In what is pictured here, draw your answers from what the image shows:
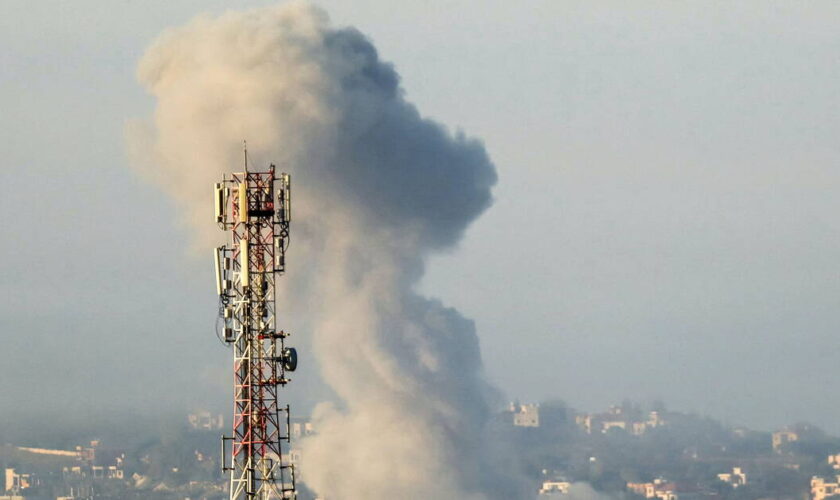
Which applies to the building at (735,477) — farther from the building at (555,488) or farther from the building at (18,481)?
the building at (18,481)

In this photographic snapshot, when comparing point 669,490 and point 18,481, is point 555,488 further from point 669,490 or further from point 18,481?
point 18,481

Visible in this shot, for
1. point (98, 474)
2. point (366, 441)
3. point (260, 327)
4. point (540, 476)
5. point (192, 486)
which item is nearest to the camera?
point (260, 327)

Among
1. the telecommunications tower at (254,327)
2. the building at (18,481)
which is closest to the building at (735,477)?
Answer: the building at (18,481)

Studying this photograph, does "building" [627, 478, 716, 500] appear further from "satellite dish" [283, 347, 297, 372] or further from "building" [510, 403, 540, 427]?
"satellite dish" [283, 347, 297, 372]

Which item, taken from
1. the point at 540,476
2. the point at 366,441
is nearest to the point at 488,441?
the point at 366,441

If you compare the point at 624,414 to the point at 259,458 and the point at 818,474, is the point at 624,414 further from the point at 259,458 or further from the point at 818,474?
the point at 259,458

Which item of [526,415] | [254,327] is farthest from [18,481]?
[254,327]

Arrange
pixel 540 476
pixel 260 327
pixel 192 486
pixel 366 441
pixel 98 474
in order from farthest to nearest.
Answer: pixel 98 474 < pixel 192 486 < pixel 540 476 < pixel 366 441 < pixel 260 327
